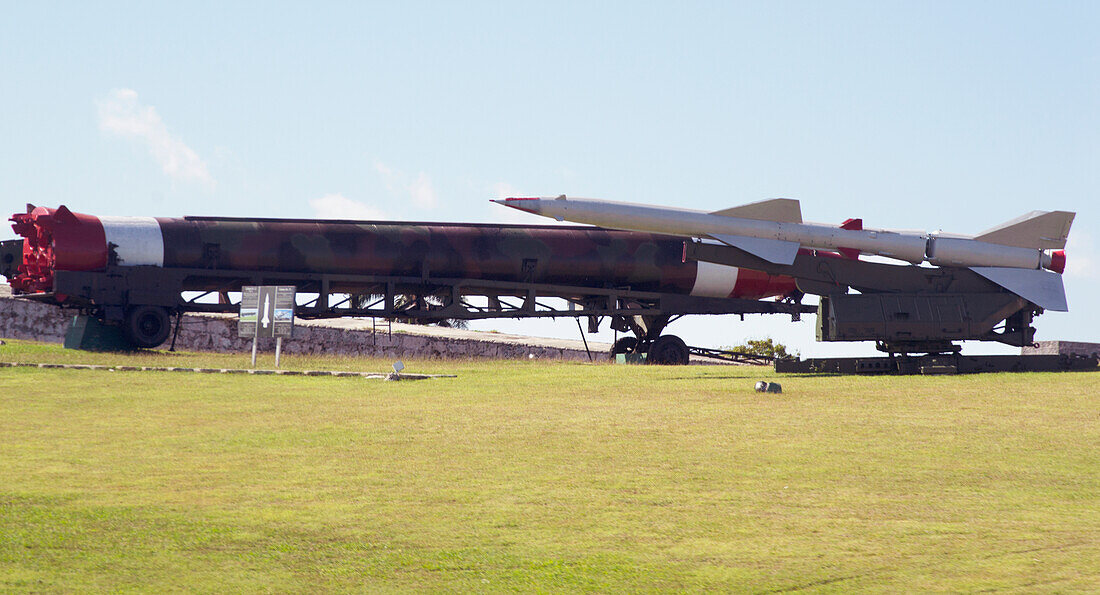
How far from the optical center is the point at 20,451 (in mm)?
10469

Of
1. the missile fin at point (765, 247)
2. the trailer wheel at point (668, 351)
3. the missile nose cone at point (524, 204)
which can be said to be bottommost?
the trailer wheel at point (668, 351)

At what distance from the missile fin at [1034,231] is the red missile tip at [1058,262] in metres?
0.38

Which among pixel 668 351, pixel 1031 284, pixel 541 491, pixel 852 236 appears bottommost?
pixel 541 491

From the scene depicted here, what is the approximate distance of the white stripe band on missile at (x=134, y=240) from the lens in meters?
23.1

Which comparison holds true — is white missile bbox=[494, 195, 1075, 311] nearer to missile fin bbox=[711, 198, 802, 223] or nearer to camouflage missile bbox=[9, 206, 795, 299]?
missile fin bbox=[711, 198, 802, 223]

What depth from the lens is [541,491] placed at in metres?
8.88

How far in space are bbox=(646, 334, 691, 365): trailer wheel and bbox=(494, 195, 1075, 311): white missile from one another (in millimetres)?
6895

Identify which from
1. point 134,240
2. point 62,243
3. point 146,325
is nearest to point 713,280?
point 146,325

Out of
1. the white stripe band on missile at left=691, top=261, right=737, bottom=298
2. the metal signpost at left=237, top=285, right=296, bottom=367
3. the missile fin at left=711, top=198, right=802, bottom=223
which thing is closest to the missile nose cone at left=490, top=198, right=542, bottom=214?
the missile fin at left=711, top=198, right=802, bottom=223

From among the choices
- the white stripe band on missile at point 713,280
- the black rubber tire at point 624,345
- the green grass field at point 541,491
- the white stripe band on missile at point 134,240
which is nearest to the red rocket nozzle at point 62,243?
the white stripe band on missile at point 134,240

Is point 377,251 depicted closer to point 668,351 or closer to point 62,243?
point 62,243

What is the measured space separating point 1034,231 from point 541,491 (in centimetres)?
1590

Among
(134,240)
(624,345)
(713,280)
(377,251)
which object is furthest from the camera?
(624,345)

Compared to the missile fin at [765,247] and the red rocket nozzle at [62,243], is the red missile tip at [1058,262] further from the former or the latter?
the red rocket nozzle at [62,243]
